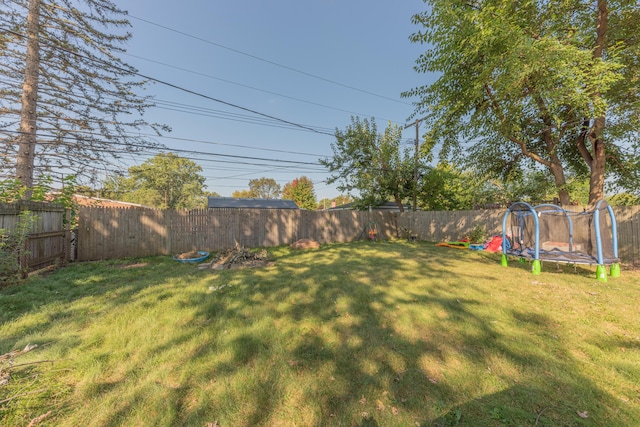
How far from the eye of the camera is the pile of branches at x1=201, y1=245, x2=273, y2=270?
6497 millimetres

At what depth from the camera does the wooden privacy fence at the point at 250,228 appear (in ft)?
24.8

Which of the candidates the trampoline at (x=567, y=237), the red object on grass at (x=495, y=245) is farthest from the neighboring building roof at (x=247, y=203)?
the trampoline at (x=567, y=237)

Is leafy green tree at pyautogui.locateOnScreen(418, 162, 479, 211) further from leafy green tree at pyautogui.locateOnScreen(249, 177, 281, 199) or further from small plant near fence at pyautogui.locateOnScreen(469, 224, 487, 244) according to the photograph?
leafy green tree at pyautogui.locateOnScreen(249, 177, 281, 199)

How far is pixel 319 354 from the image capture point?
2533mm

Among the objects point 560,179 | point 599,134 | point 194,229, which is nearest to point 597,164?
point 599,134

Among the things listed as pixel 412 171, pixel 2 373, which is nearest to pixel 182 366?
pixel 2 373

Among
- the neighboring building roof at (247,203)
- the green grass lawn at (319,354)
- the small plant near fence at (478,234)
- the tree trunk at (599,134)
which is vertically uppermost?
the tree trunk at (599,134)

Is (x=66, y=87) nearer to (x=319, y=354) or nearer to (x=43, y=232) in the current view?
(x=43, y=232)

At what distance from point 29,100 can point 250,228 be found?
797 centimetres

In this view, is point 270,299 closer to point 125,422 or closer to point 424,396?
point 125,422

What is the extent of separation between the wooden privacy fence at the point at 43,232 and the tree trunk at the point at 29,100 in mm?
1903

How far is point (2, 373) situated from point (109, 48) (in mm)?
11045

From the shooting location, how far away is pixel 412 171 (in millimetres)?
16328

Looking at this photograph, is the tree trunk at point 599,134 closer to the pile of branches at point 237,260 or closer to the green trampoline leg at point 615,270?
the green trampoline leg at point 615,270
